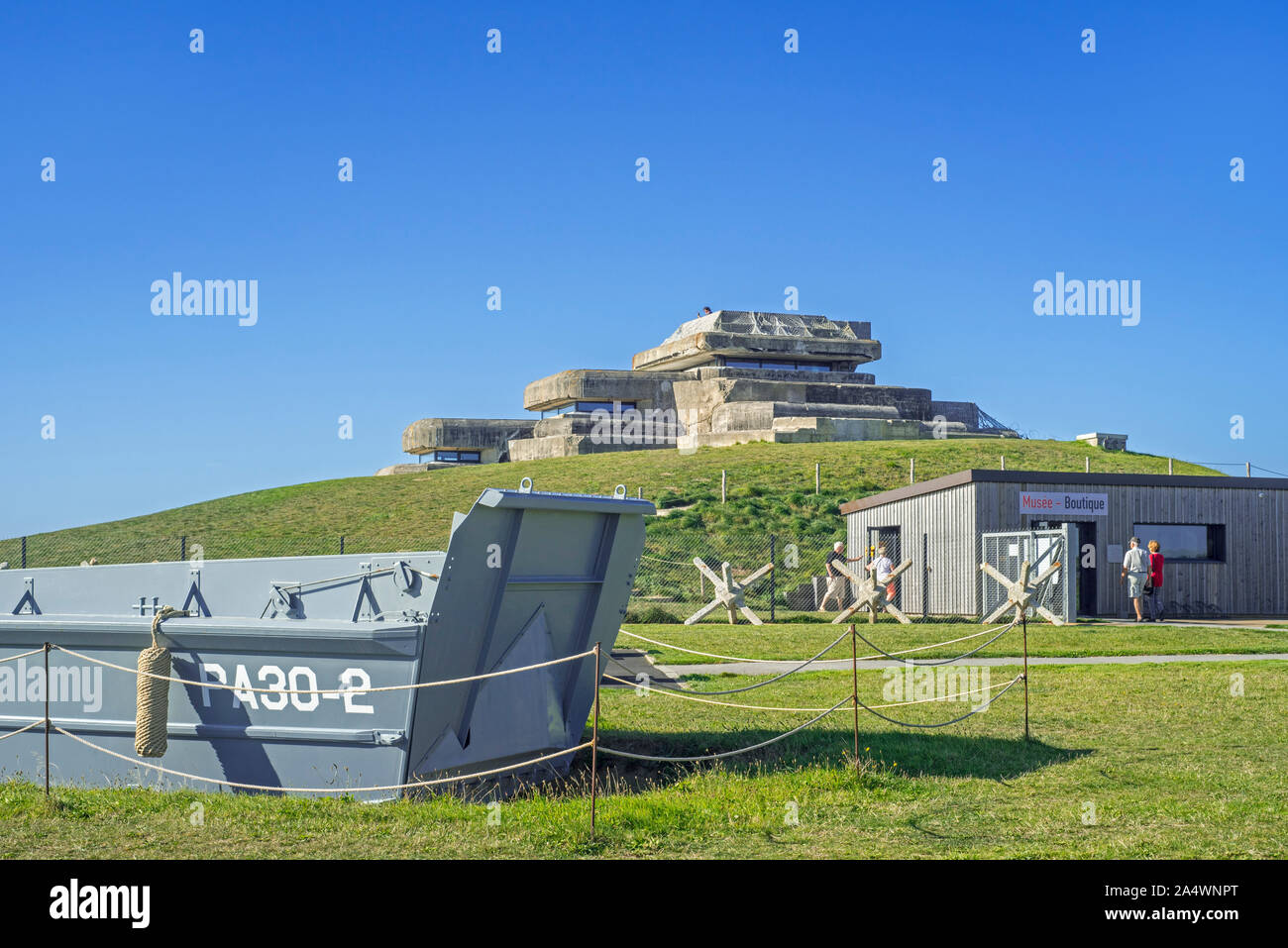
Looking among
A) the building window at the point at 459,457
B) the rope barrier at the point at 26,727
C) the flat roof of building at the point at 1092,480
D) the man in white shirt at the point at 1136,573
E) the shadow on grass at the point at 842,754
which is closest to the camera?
the rope barrier at the point at 26,727

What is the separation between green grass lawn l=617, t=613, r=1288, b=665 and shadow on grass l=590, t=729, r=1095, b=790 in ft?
20.1

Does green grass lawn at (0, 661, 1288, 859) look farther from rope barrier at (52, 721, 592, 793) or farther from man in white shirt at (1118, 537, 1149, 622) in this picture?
man in white shirt at (1118, 537, 1149, 622)

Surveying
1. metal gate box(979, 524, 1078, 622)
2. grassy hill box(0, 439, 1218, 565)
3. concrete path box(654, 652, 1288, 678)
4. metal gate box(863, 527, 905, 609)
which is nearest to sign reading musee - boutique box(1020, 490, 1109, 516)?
metal gate box(979, 524, 1078, 622)

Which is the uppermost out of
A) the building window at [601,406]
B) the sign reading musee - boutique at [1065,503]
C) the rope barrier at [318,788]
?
the building window at [601,406]

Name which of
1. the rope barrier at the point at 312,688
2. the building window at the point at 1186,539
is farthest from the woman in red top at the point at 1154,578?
the rope barrier at the point at 312,688

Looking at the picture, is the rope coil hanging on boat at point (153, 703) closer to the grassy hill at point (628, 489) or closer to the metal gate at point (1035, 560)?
the metal gate at point (1035, 560)

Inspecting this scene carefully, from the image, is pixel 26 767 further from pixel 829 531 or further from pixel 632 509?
pixel 829 531

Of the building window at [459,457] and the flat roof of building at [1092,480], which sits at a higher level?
the building window at [459,457]

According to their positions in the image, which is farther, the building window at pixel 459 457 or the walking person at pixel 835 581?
the building window at pixel 459 457

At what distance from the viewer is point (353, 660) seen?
25.5ft

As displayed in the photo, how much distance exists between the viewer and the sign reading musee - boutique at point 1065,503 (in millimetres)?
24922

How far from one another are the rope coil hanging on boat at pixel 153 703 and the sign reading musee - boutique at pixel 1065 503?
20.1 metres

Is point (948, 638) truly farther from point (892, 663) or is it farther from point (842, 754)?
point (842, 754)
